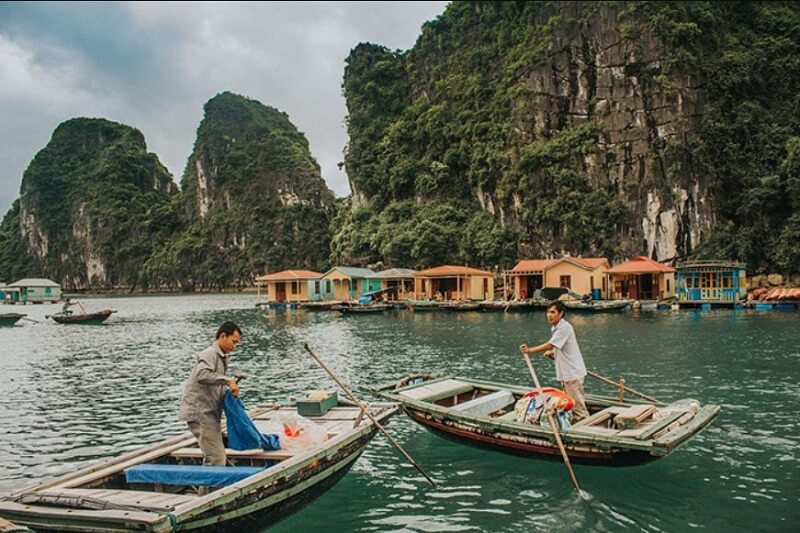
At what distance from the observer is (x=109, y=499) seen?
6.12 meters

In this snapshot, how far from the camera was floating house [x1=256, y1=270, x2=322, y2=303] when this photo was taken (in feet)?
194

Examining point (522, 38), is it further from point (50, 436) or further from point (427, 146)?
point (50, 436)

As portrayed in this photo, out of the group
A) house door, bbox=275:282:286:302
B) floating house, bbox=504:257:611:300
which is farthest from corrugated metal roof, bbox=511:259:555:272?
house door, bbox=275:282:286:302

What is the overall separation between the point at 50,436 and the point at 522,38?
7153 cm

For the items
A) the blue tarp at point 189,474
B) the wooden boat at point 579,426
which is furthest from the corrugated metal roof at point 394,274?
the blue tarp at point 189,474

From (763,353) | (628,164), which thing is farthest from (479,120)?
(763,353)

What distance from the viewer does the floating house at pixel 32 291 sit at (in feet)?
311

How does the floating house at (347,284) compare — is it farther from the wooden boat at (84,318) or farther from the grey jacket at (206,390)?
A: the grey jacket at (206,390)

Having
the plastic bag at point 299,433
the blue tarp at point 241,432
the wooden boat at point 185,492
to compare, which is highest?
the blue tarp at point 241,432

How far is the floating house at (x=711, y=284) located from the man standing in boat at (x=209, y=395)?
42.7 metres

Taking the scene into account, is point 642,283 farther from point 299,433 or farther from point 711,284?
point 299,433

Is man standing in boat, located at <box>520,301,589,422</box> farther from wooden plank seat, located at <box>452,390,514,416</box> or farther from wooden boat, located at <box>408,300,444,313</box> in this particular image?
wooden boat, located at <box>408,300,444,313</box>

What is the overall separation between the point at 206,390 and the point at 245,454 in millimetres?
1070

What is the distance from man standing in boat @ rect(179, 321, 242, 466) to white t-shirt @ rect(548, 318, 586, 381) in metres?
5.00
